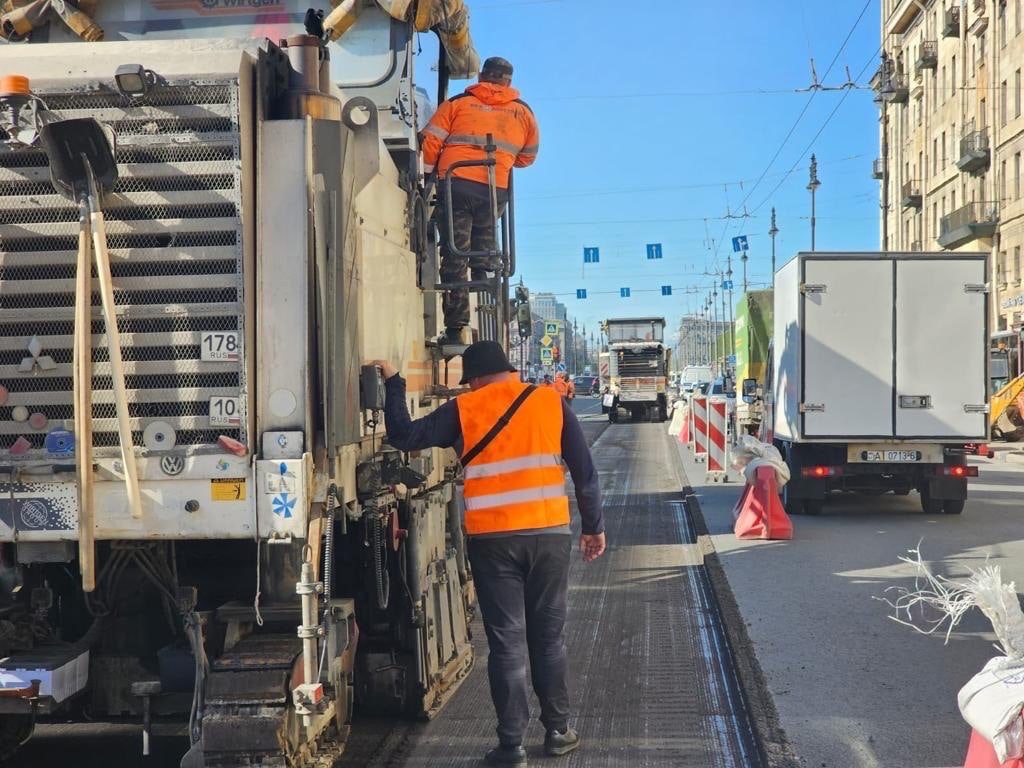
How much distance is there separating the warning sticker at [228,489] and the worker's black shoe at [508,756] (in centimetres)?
184

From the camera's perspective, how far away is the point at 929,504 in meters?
13.2

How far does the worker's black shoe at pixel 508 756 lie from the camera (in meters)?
4.88

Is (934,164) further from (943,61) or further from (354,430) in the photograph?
(354,430)

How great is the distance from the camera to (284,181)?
13.1 ft

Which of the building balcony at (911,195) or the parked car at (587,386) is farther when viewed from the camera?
the parked car at (587,386)

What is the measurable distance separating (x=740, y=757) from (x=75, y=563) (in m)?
3.10

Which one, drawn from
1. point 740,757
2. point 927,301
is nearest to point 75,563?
point 740,757

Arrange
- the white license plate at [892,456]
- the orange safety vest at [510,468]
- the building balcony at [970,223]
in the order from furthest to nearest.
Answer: the building balcony at [970,223], the white license plate at [892,456], the orange safety vest at [510,468]

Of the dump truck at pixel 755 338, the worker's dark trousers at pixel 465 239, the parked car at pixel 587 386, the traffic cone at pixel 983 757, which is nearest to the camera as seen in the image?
the traffic cone at pixel 983 757

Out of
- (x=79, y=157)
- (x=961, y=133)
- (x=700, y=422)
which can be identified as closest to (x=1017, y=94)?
(x=961, y=133)

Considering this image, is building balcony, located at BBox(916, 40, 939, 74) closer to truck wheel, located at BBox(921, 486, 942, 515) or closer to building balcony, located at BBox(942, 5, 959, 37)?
building balcony, located at BBox(942, 5, 959, 37)

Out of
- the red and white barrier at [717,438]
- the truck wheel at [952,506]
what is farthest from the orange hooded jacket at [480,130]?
the red and white barrier at [717,438]

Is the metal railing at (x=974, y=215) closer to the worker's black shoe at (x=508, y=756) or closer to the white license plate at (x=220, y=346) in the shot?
the worker's black shoe at (x=508, y=756)

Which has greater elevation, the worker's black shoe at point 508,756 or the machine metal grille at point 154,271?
the machine metal grille at point 154,271
